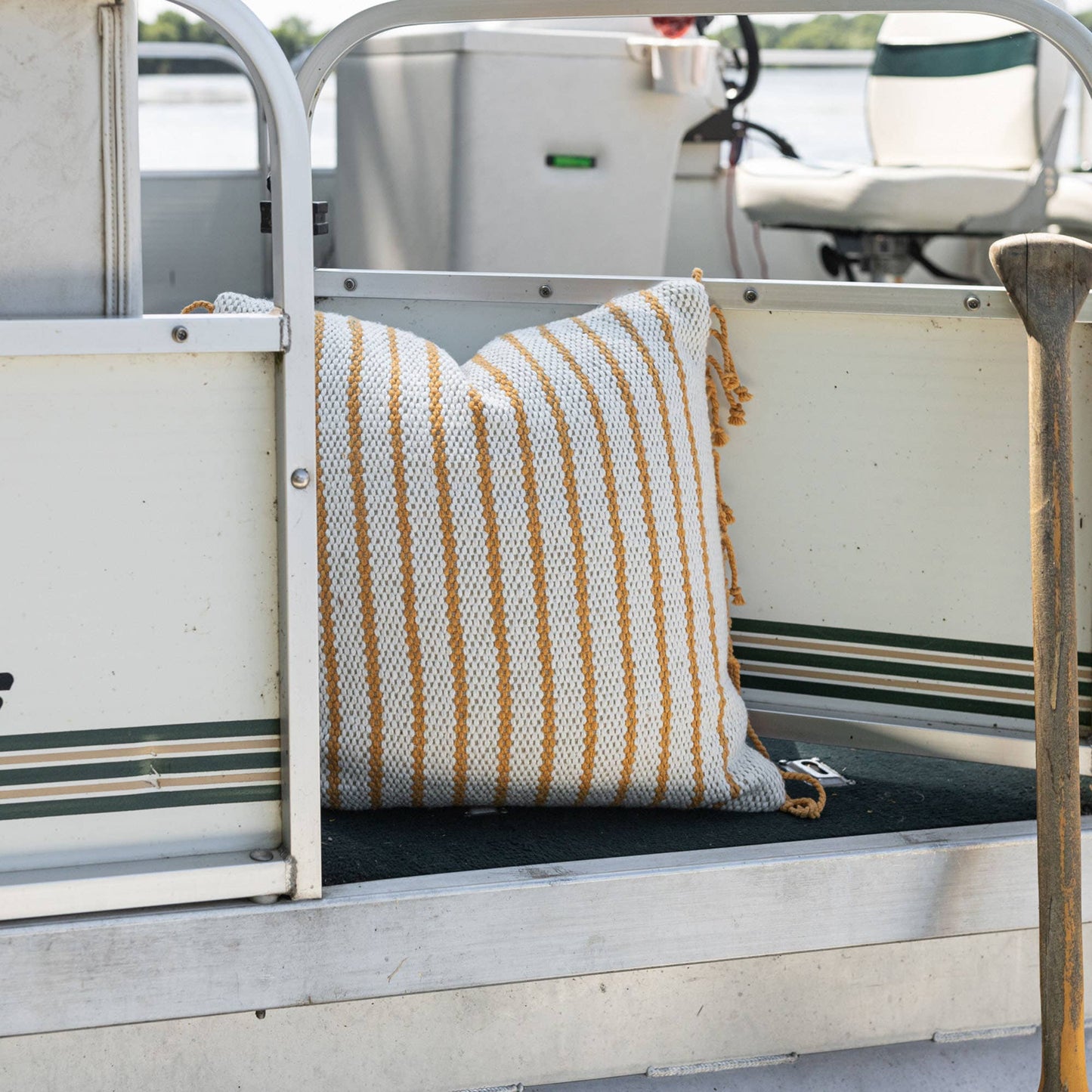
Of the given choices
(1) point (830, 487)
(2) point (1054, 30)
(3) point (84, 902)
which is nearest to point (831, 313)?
(1) point (830, 487)

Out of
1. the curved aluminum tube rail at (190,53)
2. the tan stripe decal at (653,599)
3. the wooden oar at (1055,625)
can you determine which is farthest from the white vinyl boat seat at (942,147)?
the tan stripe decal at (653,599)

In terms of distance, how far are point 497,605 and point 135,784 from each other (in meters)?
0.32

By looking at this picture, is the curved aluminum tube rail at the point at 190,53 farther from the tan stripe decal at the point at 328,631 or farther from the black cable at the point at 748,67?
the tan stripe decal at the point at 328,631

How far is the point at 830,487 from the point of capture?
1.37m

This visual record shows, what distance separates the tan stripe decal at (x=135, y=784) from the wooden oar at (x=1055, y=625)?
59 cm

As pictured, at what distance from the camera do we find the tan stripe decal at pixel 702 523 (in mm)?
1258

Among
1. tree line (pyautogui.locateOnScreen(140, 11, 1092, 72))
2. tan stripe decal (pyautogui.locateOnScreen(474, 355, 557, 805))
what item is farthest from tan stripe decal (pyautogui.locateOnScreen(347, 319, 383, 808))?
tree line (pyautogui.locateOnScreen(140, 11, 1092, 72))

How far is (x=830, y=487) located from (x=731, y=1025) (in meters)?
0.50

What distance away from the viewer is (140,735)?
3.27ft

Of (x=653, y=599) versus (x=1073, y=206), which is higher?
(x=1073, y=206)

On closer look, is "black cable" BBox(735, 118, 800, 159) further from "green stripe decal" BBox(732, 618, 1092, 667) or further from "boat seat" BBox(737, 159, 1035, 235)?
"green stripe decal" BBox(732, 618, 1092, 667)

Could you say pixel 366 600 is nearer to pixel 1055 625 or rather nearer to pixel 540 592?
pixel 540 592

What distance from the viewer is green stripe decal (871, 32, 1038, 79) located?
3189mm

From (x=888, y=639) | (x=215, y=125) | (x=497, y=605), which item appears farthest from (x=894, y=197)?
(x=497, y=605)
